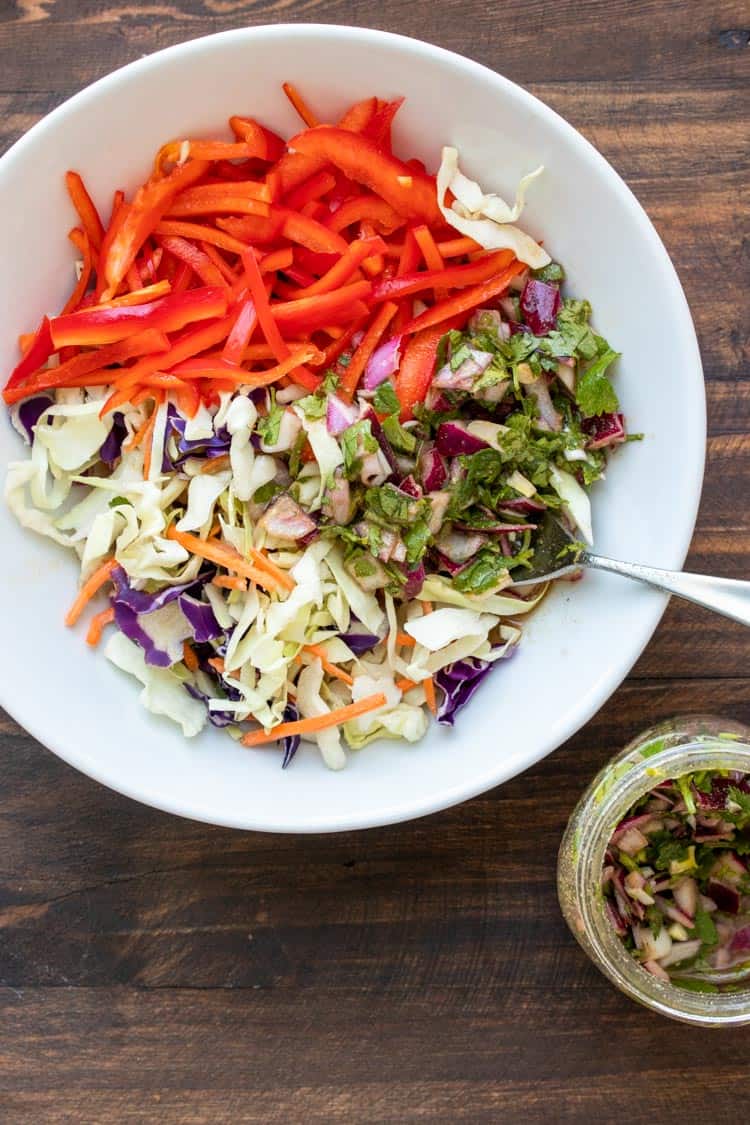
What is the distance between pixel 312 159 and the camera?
5.09 feet

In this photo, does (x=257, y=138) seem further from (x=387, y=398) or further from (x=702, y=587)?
(x=702, y=587)

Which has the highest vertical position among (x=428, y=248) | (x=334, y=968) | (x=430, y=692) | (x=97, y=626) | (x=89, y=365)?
(x=428, y=248)

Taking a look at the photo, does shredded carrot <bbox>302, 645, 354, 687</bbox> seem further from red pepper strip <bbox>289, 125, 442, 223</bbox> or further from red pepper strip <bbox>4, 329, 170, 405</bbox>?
red pepper strip <bbox>289, 125, 442, 223</bbox>

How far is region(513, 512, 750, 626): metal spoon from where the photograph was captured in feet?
4.86

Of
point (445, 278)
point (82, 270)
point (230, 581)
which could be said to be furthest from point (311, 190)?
point (230, 581)

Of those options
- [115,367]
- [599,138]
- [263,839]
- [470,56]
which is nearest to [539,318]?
[599,138]

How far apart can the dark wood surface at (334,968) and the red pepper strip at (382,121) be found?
1.00 metres

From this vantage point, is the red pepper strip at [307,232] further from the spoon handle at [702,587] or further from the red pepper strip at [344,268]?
the spoon handle at [702,587]

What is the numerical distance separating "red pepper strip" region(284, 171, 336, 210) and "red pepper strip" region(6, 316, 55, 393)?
44 centimetres

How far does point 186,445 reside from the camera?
1.57 meters

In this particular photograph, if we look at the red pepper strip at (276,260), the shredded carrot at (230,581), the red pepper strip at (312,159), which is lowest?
the shredded carrot at (230,581)

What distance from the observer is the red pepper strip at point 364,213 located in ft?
5.20

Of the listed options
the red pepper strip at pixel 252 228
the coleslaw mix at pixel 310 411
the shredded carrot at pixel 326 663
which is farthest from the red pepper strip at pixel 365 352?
the shredded carrot at pixel 326 663

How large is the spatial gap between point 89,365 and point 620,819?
3.81ft
